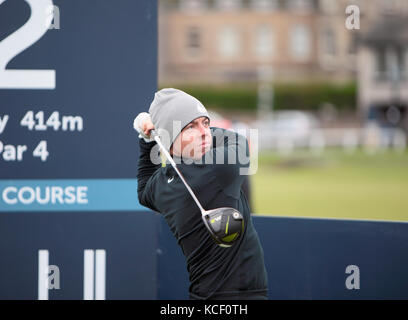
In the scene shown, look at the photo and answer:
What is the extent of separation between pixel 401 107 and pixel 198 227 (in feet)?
131

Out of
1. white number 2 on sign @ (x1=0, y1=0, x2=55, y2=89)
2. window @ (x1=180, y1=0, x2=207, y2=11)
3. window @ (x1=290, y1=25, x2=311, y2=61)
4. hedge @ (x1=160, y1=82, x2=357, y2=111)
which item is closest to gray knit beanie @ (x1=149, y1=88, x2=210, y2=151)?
white number 2 on sign @ (x1=0, y1=0, x2=55, y2=89)

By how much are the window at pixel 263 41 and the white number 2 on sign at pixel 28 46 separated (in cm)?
5092

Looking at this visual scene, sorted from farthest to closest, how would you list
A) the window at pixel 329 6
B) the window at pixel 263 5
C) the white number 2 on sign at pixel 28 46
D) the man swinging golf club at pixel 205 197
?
the window at pixel 263 5
the window at pixel 329 6
the white number 2 on sign at pixel 28 46
the man swinging golf club at pixel 205 197

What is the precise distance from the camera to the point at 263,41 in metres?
55.2

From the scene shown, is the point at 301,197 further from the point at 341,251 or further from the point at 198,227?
the point at 198,227

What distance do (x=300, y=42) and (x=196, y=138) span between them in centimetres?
5253

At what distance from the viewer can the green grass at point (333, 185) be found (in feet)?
46.1

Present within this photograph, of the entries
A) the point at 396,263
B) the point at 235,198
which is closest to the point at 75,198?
the point at 235,198

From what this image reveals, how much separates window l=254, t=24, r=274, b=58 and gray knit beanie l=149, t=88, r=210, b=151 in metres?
51.9

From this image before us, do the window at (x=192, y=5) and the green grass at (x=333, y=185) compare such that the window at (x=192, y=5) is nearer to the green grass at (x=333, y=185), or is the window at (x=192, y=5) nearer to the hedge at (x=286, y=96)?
the hedge at (x=286, y=96)

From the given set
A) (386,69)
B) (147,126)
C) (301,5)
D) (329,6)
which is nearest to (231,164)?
(147,126)

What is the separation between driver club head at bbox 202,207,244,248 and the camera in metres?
2.94

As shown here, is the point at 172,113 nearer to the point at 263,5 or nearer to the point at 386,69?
the point at 386,69

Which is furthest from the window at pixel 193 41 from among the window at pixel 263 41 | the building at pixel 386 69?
the building at pixel 386 69
